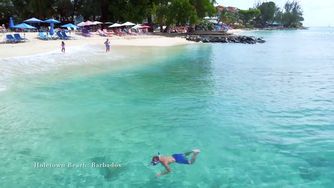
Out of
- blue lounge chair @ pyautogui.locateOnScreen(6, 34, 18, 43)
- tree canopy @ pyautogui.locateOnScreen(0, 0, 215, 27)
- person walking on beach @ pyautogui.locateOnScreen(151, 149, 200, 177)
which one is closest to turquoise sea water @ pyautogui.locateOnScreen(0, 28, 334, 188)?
person walking on beach @ pyautogui.locateOnScreen(151, 149, 200, 177)

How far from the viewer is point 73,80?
2206cm

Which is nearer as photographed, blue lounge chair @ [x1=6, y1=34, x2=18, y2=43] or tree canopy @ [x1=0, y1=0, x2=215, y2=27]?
blue lounge chair @ [x1=6, y1=34, x2=18, y2=43]

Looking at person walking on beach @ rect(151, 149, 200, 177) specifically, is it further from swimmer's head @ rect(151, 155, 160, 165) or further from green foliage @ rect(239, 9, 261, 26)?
green foliage @ rect(239, 9, 261, 26)

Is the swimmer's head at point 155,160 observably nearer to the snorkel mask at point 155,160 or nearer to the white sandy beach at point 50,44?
the snorkel mask at point 155,160

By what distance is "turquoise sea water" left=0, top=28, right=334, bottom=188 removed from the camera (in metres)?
9.35

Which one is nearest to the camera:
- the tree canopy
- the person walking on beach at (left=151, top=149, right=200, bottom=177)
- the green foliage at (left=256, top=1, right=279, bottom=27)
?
the person walking on beach at (left=151, top=149, right=200, bottom=177)

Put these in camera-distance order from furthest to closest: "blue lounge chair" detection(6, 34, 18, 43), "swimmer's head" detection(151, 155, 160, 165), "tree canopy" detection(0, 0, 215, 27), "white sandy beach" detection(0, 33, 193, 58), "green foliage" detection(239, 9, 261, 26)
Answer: "green foliage" detection(239, 9, 261, 26), "tree canopy" detection(0, 0, 215, 27), "blue lounge chair" detection(6, 34, 18, 43), "white sandy beach" detection(0, 33, 193, 58), "swimmer's head" detection(151, 155, 160, 165)

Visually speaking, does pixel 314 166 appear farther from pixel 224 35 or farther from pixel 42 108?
pixel 224 35

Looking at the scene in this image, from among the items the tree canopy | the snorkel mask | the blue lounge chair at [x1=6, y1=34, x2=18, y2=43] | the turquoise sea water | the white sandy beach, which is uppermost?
the tree canopy

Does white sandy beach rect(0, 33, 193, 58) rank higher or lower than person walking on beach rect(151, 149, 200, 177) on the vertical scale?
higher

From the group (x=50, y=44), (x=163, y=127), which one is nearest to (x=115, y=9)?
(x=50, y=44)

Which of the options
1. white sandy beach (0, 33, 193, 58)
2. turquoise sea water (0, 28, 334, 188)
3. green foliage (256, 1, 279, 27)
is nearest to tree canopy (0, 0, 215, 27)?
white sandy beach (0, 33, 193, 58)

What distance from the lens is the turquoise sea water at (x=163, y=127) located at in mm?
9352

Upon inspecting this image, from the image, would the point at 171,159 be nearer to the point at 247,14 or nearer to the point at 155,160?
the point at 155,160
